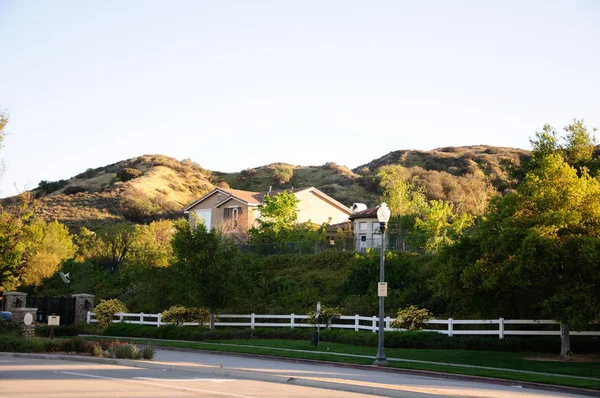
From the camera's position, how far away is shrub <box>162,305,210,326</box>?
1537 inches

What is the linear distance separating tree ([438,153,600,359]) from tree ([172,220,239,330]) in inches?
541

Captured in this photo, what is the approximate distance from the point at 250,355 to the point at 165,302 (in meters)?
17.6

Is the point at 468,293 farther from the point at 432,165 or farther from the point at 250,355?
the point at 432,165

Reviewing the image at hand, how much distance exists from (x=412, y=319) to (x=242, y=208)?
1594 inches

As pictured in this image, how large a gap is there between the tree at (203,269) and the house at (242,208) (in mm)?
27713

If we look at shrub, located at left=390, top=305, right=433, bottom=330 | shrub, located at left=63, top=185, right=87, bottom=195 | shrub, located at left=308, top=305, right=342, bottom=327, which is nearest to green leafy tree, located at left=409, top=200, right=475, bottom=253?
shrub, located at left=308, top=305, right=342, bottom=327

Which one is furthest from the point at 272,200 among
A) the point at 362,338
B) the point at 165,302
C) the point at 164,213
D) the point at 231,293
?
the point at 164,213

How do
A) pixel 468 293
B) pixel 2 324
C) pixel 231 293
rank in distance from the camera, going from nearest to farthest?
pixel 468 293 < pixel 2 324 < pixel 231 293

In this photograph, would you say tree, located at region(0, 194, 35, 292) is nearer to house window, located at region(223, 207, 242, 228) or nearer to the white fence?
the white fence

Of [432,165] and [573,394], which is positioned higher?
[432,165]

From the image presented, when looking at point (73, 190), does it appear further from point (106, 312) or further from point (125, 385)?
point (125, 385)

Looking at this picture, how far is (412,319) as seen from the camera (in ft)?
105

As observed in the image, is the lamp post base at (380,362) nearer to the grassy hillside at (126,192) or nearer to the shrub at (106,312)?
the shrub at (106,312)

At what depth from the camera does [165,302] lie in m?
43.1
